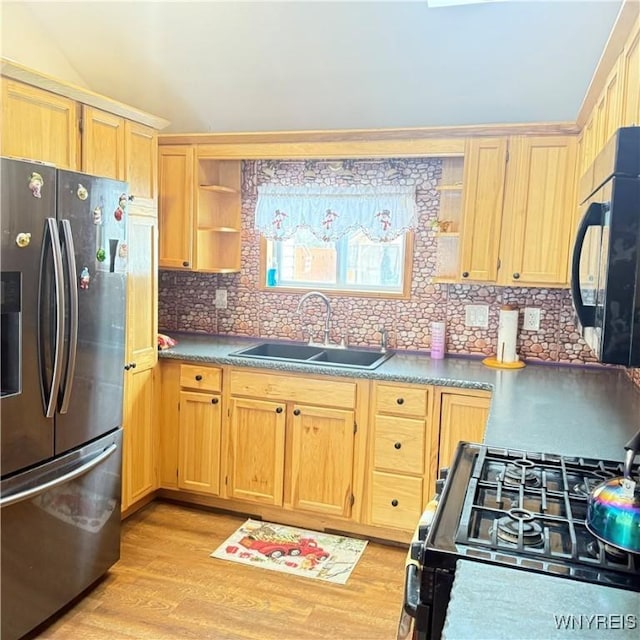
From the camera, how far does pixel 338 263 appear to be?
12.4 feet

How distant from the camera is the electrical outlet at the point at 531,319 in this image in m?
3.35

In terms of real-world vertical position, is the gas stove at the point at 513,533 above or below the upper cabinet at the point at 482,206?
below

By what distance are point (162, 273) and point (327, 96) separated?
64.0 inches

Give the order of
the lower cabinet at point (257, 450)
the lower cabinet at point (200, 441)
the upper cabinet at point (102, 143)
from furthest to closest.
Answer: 1. the lower cabinet at point (200, 441)
2. the lower cabinet at point (257, 450)
3. the upper cabinet at point (102, 143)

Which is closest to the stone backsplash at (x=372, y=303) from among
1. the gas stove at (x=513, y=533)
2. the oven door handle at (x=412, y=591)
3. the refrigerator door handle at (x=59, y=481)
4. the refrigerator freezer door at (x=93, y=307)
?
the refrigerator freezer door at (x=93, y=307)

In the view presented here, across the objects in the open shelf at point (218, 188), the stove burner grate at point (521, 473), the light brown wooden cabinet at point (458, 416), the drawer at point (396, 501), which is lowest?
the drawer at point (396, 501)

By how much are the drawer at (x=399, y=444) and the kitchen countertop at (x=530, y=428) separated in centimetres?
23

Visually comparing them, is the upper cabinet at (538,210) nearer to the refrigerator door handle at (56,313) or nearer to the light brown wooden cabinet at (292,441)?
the light brown wooden cabinet at (292,441)

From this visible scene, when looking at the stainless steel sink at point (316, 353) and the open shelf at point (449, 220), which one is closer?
the open shelf at point (449, 220)

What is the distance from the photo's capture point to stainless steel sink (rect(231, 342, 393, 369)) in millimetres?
3498

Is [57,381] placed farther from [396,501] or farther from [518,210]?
[518,210]

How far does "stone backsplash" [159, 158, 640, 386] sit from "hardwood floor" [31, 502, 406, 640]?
127 cm

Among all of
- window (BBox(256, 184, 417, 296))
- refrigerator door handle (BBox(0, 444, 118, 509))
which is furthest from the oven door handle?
window (BBox(256, 184, 417, 296))

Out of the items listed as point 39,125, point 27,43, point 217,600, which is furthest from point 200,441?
point 27,43
